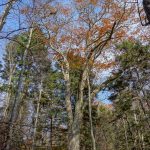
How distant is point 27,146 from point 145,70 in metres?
25.0

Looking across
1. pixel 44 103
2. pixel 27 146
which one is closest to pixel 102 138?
pixel 44 103

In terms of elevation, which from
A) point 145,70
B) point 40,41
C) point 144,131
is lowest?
point 144,131

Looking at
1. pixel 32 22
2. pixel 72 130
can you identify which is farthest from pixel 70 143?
pixel 32 22

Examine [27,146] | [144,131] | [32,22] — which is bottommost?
[27,146]

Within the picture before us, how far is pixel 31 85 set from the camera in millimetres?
29984

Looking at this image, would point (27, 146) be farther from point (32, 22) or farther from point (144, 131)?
point (144, 131)

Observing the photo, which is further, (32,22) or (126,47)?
(126,47)

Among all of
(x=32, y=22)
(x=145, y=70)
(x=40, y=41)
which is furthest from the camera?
(x=145, y=70)

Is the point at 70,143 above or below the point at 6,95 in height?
below

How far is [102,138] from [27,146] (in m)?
28.1

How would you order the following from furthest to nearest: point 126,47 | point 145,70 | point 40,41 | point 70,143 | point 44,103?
point 44,103 → point 145,70 → point 126,47 → point 40,41 → point 70,143

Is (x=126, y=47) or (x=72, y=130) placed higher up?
(x=126, y=47)

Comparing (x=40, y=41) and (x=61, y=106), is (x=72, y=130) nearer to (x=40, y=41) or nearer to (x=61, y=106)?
(x=40, y=41)

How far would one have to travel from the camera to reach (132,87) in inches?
1125
